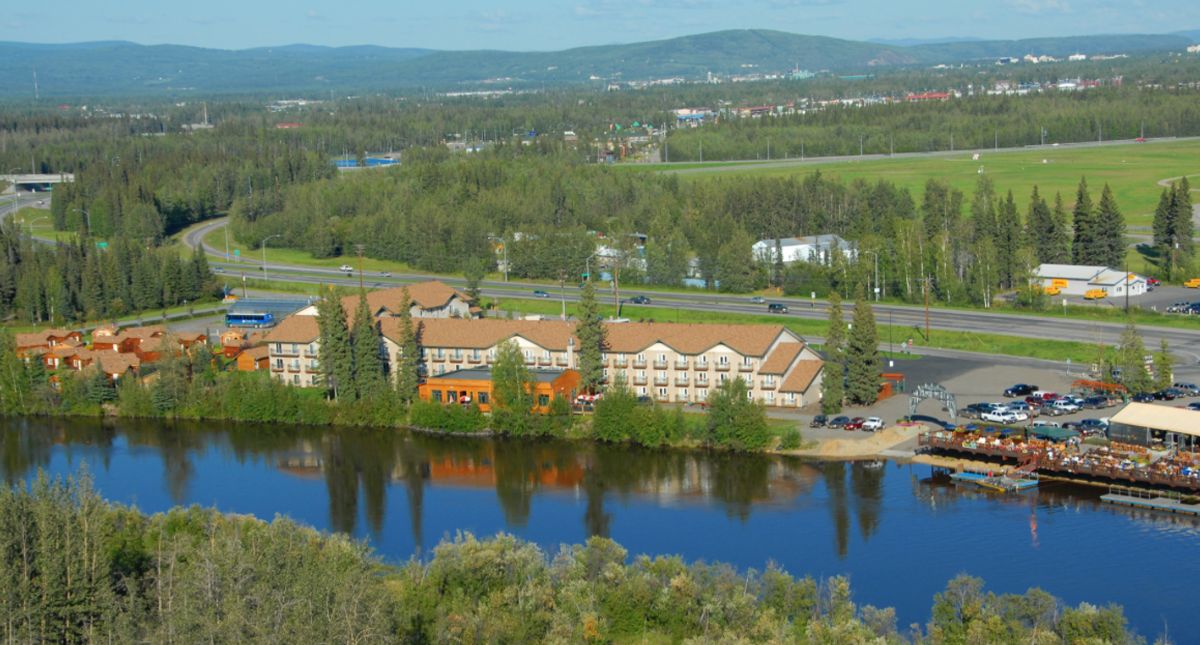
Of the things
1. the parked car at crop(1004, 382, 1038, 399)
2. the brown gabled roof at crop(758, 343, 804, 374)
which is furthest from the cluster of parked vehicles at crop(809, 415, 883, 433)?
the parked car at crop(1004, 382, 1038, 399)

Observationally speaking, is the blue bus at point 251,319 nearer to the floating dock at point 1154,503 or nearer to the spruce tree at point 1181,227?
the floating dock at point 1154,503

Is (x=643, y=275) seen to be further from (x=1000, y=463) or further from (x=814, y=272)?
(x=1000, y=463)

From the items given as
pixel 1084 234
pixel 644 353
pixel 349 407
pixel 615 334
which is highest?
pixel 1084 234

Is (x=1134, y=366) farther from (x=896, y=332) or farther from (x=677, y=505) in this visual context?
(x=677, y=505)

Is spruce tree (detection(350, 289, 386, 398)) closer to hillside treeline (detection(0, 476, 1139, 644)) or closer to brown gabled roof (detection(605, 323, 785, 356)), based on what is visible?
brown gabled roof (detection(605, 323, 785, 356))

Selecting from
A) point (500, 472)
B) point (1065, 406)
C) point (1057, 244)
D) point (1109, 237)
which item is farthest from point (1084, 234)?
point (500, 472)

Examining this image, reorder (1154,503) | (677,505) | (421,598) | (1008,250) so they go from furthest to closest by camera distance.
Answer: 1. (1008,250)
2. (677,505)
3. (1154,503)
4. (421,598)
